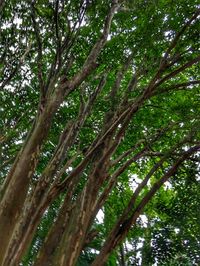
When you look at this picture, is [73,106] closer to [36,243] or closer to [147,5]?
[147,5]

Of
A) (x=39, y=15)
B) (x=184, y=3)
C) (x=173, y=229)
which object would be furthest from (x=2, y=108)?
(x=173, y=229)

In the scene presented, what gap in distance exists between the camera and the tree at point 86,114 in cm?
421

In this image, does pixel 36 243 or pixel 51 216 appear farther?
pixel 36 243

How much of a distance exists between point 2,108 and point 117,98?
4007 mm

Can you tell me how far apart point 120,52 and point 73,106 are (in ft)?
6.68

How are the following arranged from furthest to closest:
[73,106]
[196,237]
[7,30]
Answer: [196,237]
[73,106]
[7,30]

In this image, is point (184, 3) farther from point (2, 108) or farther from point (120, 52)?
point (2, 108)

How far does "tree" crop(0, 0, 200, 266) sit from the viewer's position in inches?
166

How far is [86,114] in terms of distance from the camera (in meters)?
5.17

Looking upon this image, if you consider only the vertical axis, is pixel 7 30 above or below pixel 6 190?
above

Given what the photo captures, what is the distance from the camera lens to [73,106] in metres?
8.77

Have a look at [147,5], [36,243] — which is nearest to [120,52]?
[147,5]

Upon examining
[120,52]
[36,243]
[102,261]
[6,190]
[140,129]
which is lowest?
[102,261]

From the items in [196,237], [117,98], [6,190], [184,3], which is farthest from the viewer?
[196,237]
